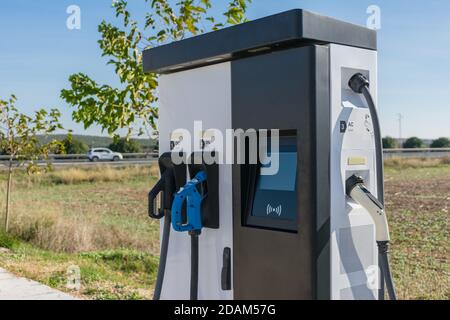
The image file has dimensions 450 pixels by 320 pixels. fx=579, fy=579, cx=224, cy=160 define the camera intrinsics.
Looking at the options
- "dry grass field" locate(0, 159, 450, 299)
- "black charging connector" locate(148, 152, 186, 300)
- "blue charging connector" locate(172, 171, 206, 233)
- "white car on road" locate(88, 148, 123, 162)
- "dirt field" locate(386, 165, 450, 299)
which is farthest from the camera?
"white car on road" locate(88, 148, 123, 162)

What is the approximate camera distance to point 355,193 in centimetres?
262

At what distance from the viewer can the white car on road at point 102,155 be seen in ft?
143

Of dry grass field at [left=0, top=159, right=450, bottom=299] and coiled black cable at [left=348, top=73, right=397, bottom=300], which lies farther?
dry grass field at [left=0, top=159, right=450, bottom=299]

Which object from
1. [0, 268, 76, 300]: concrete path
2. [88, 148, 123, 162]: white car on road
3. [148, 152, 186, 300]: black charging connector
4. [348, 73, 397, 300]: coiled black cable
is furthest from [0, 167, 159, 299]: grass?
[88, 148, 123, 162]: white car on road

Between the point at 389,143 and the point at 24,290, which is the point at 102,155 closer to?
the point at 389,143

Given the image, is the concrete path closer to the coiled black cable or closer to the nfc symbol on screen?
the nfc symbol on screen

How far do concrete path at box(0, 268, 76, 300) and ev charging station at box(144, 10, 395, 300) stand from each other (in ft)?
5.71

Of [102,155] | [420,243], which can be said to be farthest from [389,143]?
[420,243]

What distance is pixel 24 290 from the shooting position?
16.0 ft

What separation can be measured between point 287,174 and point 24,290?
124 inches

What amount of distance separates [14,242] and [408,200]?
770cm

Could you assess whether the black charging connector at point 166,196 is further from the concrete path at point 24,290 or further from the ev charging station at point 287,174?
the concrete path at point 24,290

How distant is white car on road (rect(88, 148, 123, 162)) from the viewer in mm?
43531
